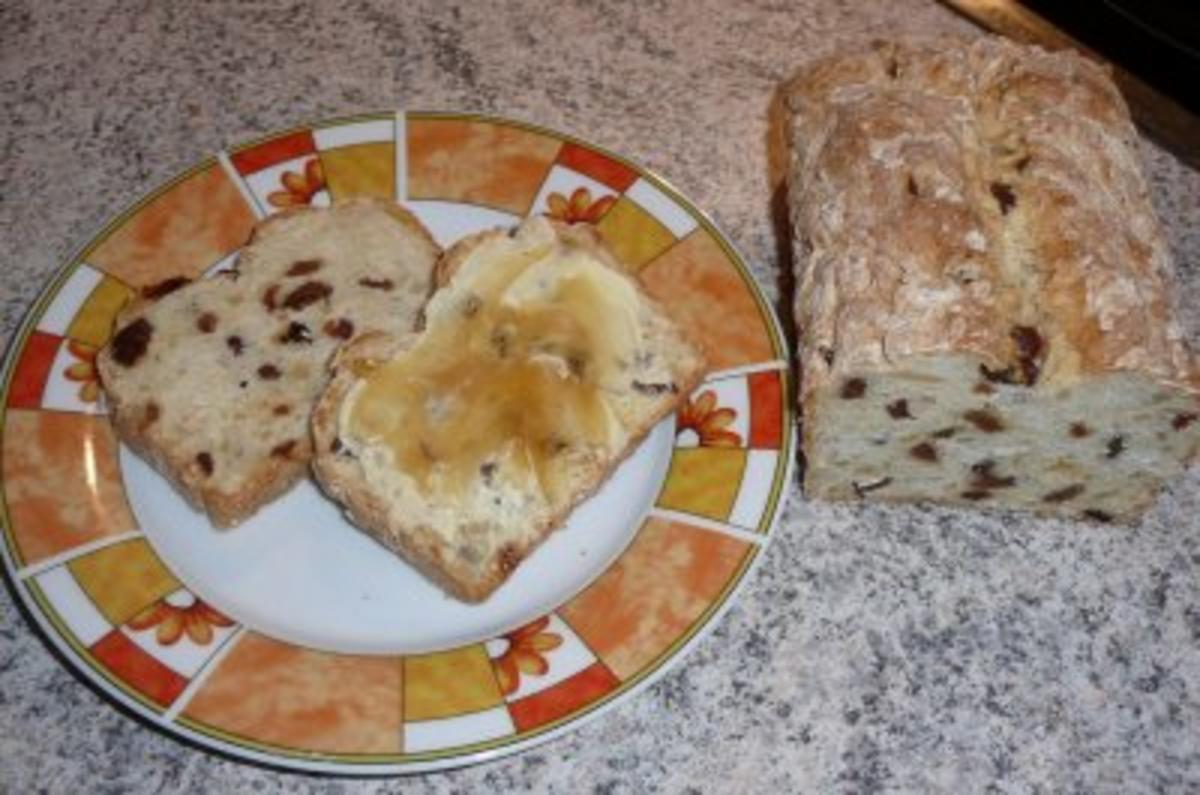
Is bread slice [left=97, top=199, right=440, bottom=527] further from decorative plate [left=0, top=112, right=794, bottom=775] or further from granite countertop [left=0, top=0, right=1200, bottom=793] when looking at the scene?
granite countertop [left=0, top=0, right=1200, bottom=793]

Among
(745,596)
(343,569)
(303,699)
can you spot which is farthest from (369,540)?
(745,596)

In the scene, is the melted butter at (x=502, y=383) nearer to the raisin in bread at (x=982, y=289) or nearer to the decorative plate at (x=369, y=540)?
the decorative plate at (x=369, y=540)

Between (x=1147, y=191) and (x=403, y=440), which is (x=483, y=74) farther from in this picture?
(x=1147, y=191)

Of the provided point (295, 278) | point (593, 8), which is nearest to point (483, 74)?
point (593, 8)

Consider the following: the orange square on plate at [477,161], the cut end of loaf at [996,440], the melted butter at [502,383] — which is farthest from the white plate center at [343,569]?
the orange square on plate at [477,161]

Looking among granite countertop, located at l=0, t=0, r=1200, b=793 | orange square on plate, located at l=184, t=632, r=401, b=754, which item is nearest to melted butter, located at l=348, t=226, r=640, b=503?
orange square on plate, located at l=184, t=632, r=401, b=754

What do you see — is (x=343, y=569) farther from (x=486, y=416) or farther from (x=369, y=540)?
(x=486, y=416)
